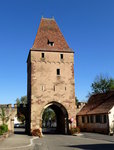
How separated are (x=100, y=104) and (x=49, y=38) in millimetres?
14004

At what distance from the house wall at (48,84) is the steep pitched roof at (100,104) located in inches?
158

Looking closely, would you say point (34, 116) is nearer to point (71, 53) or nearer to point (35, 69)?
point (35, 69)

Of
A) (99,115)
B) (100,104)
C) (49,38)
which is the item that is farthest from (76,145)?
(49,38)

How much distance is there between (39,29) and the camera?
131 feet

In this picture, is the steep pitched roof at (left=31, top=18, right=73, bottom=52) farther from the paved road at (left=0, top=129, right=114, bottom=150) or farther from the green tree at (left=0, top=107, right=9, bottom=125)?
the paved road at (left=0, top=129, right=114, bottom=150)

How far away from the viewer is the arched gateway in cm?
3494

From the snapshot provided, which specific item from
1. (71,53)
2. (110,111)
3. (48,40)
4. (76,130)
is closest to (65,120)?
(76,130)

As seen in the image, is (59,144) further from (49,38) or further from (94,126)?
(49,38)

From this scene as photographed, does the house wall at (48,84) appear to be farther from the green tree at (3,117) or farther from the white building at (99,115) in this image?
the green tree at (3,117)

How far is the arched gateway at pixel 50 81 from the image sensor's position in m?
34.9

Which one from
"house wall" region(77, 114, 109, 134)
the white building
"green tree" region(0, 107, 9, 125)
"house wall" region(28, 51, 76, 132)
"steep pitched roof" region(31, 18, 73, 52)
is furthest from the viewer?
"steep pitched roof" region(31, 18, 73, 52)

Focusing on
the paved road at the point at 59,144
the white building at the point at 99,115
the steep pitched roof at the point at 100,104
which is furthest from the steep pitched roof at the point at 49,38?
the paved road at the point at 59,144

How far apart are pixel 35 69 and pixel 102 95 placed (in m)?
13.6

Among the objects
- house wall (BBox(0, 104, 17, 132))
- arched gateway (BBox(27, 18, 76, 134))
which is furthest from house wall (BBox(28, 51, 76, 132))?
house wall (BBox(0, 104, 17, 132))
